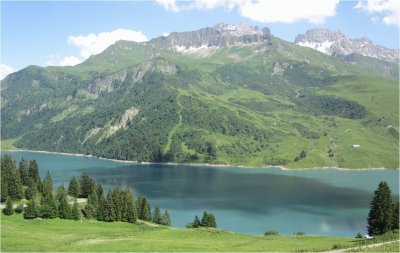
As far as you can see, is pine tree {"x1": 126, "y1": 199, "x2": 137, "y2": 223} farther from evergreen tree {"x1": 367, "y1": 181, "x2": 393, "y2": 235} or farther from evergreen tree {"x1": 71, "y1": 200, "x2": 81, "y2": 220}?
evergreen tree {"x1": 367, "y1": 181, "x2": 393, "y2": 235}

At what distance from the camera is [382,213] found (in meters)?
96.1

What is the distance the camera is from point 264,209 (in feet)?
585

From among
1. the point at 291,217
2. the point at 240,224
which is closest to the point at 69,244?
the point at 240,224

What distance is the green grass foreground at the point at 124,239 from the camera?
77.9 m

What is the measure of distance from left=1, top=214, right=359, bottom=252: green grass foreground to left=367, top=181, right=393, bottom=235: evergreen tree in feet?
27.3

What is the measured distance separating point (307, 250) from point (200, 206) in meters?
111

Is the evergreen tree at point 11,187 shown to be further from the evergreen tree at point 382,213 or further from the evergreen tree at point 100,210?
the evergreen tree at point 382,213

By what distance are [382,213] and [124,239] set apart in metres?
53.9

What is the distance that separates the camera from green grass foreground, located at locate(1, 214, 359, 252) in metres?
77.9

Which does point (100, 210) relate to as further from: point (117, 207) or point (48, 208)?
point (48, 208)

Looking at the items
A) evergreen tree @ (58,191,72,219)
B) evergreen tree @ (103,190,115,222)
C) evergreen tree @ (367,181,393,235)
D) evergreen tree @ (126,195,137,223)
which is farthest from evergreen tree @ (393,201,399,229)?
evergreen tree @ (58,191,72,219)

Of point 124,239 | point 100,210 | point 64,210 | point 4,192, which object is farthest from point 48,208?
point 124,239

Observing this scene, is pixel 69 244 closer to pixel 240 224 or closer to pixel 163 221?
pixel 163 221

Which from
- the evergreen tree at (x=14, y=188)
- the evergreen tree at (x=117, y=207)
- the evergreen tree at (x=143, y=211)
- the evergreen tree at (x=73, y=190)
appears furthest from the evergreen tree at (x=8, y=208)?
A: the evergreen tree at (x=143, y=211)
